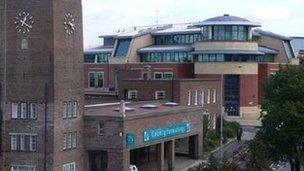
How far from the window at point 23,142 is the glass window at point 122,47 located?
56.6 meters

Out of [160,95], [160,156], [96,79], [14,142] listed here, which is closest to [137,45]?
[96,79]

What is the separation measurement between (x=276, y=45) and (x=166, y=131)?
174ft

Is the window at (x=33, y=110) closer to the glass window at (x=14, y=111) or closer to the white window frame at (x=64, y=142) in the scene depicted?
the glass window at (x=14, y=111)

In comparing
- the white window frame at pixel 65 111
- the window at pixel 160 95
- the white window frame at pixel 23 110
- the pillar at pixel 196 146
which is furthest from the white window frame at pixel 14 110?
the window at pixel 160 95

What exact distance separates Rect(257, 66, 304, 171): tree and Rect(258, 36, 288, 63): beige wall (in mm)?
49836

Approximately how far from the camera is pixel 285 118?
5262 cm

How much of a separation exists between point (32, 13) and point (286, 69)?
66.2 feet

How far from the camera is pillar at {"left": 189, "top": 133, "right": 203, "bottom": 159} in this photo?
206 feet

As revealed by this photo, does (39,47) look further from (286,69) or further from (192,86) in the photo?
(192,86)

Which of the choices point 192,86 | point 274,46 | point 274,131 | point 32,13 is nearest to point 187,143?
point 192,86

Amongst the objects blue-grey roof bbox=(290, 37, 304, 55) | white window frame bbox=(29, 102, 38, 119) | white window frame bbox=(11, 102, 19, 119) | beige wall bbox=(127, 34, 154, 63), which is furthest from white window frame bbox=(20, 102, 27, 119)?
blue-grey roof bbox=(290, 37, 304, 55)

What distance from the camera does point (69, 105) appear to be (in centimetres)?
5072

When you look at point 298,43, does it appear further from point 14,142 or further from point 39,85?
point 14,142

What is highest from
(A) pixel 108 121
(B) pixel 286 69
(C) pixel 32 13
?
(C) pixel 32 13
